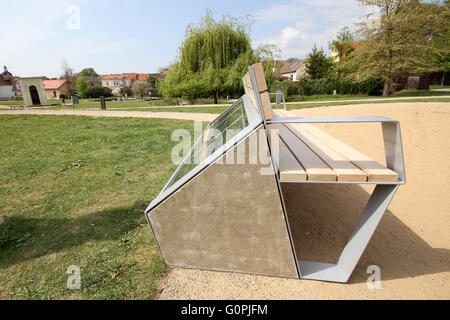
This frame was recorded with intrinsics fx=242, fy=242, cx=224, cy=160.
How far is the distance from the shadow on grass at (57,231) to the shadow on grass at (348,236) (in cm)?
217

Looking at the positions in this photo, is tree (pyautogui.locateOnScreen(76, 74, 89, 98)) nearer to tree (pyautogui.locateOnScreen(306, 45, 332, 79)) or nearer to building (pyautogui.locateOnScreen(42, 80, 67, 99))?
building (pyautogui.locateOnScreen(42, 80, 67, 99))

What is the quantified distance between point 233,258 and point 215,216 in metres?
0.47

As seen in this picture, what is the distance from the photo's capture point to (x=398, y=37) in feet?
68.2

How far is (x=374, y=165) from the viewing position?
2.07m

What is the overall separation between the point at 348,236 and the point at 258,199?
161 cm

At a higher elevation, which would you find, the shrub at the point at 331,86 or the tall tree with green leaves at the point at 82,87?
the tall tree with green leaves at the point at 82,87

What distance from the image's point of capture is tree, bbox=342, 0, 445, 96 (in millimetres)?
20312

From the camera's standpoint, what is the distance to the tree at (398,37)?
20312 millimetres

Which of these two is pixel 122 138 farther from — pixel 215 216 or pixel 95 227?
pixel 215 216

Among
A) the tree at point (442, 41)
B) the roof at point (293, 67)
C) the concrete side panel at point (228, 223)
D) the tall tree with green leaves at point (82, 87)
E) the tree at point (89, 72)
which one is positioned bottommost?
the concrete side panel at point (228, 223)

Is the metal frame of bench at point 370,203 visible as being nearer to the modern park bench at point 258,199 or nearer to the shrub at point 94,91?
the modern park bench at point 258,199

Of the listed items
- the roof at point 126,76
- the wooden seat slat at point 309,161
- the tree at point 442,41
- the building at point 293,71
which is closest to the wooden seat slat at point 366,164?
the wooden seat slat at point 309,161

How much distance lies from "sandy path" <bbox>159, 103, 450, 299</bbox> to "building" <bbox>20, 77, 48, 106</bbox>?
98.8ft

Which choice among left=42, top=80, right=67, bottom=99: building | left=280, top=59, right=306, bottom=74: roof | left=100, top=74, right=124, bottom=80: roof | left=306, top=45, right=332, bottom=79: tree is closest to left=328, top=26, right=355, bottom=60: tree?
left=306, top=45, right=332, bottom=79: tree
